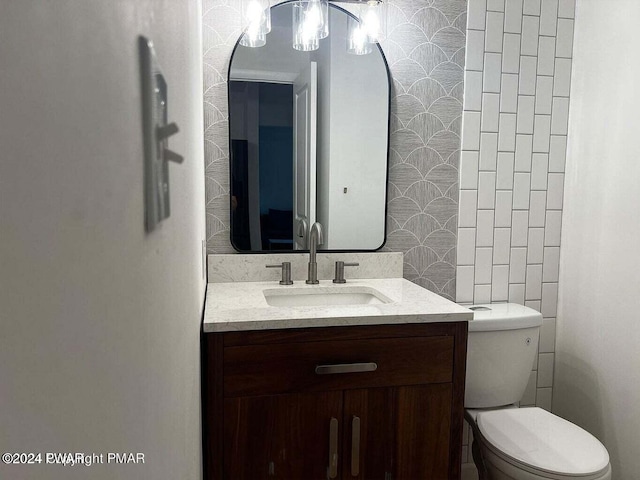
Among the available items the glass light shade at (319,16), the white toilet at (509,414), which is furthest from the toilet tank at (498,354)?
the glass light shade at (319,16)

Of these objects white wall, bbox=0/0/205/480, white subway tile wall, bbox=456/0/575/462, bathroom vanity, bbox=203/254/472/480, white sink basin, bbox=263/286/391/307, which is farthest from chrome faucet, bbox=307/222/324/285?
white wall, bbox=0/0/205/480

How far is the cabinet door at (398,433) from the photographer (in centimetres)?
141

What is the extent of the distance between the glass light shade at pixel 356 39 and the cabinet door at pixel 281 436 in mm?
1236

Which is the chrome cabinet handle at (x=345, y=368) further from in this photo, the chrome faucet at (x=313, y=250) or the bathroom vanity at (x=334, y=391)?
the chrome faucet at (x=313, y=250)

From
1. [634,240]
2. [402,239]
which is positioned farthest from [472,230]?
[634,240]

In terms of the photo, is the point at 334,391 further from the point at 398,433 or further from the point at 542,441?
the point at 542,441

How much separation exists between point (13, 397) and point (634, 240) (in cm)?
199

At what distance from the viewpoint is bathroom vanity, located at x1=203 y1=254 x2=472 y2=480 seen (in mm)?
1332

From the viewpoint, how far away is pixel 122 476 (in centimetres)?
28

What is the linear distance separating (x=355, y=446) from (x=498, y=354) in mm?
711

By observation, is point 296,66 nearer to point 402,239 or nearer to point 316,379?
point 402,239

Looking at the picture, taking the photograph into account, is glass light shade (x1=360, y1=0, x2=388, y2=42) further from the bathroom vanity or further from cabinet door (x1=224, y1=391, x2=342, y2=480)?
cabinet door (x1=224, y1=391, x2=342, y2=480)

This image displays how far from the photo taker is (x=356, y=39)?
6.06 feet

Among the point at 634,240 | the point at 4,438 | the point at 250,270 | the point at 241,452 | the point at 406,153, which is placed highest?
the point at 406,153
